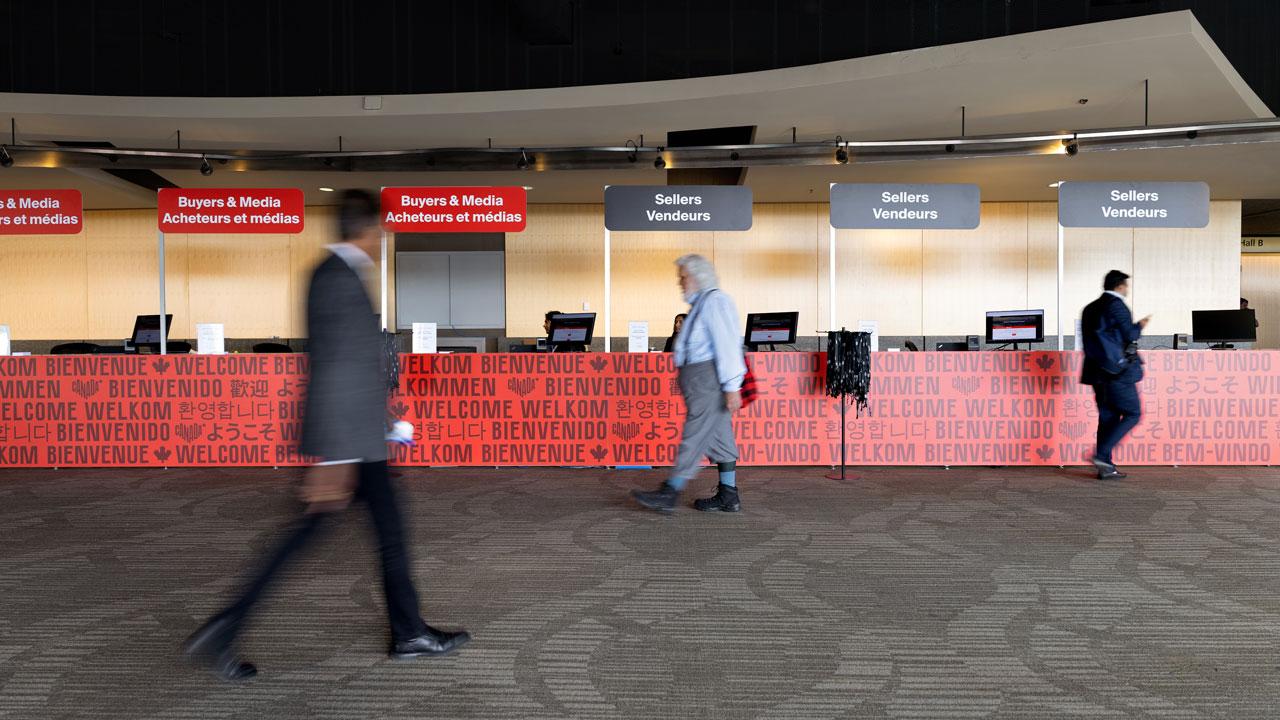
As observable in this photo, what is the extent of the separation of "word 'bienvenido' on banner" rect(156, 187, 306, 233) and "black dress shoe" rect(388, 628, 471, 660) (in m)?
5.10

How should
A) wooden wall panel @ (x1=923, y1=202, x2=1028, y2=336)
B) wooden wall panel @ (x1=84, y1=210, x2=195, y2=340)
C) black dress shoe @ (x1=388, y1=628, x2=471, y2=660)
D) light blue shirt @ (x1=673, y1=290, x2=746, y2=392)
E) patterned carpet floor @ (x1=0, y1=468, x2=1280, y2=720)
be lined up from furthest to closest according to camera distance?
1. wooden wall panel @ (x1=84, y1=210, x2=195, y2=340)
2. wooden wall panel @ (x1=923, y1=202, x2=1028, y2=336)
3. light blue shirt @ (x1=673, y1=290, x2=746, y2=392)
4. black dress shoe @ (x1=388, y1=628, x2=471, y2=660)
5. patterned carpet floor @ (x1=0, y1=468, x2=1280, y2=720)

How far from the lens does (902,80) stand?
6668mm

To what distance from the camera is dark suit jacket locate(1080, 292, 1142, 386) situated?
18.8ft

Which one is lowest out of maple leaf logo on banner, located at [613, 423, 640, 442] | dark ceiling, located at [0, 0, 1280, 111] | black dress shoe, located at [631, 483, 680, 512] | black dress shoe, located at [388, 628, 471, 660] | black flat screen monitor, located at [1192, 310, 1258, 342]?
black dress shoe, located at [388, 628, 471, 660]

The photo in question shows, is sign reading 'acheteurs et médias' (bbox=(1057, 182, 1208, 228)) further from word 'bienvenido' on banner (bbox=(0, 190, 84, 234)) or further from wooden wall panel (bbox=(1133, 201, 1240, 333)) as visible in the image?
word 'bienvenido' on banner (bbox=(0, 190, 84, 234))

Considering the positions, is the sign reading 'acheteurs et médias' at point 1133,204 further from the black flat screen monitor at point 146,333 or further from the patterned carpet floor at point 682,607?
the black flat screen monitor at point 146,333

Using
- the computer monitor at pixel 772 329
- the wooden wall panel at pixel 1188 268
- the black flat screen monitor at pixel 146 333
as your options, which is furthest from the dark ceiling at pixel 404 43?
the wooden wall panel at pixel 1188 268

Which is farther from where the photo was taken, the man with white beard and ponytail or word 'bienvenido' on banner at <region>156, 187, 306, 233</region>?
word 'bienvenido' on banner at <region>156, 187, 306, 233</region>

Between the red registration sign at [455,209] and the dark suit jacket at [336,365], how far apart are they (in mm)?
4685

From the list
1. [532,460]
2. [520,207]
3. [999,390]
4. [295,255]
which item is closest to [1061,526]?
[999,390]

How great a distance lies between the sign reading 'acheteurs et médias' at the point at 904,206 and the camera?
6758mm

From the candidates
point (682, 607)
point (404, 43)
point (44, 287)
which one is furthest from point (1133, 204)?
point (44, 287)

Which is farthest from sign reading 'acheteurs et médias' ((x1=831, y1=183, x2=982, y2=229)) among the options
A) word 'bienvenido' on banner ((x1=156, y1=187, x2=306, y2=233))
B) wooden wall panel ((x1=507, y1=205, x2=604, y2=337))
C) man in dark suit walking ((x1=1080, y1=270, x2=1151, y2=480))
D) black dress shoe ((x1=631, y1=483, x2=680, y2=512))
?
wooden wall panel ((x1=507, y1=205, x2=604, y2=337))

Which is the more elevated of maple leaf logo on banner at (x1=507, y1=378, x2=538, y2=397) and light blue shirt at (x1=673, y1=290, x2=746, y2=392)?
light blue shirt at (x1=673, y1=290, x2=746, y2=392)
